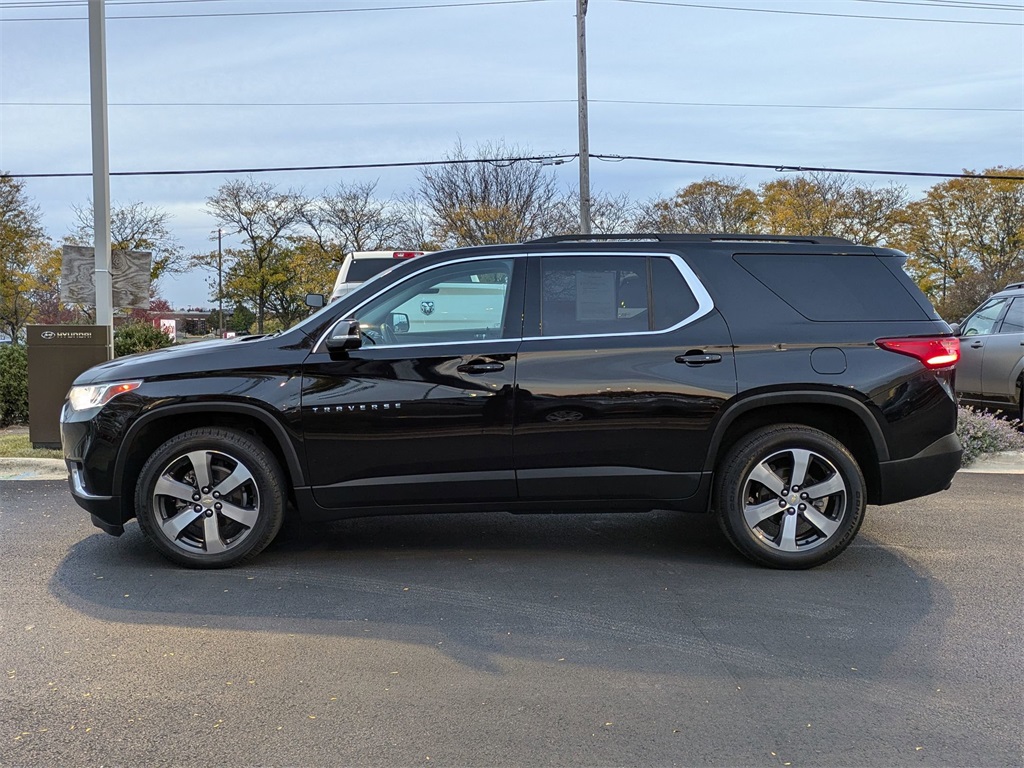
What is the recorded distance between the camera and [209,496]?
477 centimetres

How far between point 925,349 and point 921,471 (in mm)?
704

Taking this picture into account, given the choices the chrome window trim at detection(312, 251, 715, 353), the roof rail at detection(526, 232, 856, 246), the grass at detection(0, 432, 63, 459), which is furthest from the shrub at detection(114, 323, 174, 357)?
the roof rail at detection(526, 232, 856, 246)

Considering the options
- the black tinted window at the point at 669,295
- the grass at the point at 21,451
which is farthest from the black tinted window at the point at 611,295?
the grass at the point at 21,451

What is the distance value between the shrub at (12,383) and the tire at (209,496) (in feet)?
25.2

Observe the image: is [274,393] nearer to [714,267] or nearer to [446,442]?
[446,442]

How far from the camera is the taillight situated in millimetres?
4777

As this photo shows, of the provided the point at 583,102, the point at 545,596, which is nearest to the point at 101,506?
the point at 545,596

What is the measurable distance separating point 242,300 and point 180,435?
144 ft

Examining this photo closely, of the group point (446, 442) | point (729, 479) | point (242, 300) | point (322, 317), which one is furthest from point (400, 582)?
point (242, 300)

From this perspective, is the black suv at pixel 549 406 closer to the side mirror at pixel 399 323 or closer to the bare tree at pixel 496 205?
the side mirror at pixel 399 323

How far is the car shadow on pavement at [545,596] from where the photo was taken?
3744mm

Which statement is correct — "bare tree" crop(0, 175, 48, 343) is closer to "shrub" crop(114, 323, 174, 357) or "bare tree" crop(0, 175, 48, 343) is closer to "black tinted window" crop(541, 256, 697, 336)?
"shrub" crop(114, 323, 174, 357)

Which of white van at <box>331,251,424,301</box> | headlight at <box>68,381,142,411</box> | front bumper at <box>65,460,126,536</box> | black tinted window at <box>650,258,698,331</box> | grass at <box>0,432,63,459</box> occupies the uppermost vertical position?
white van at <box>331,251,424,301</box>

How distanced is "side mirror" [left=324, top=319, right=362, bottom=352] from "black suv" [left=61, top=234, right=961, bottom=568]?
0.01 m
